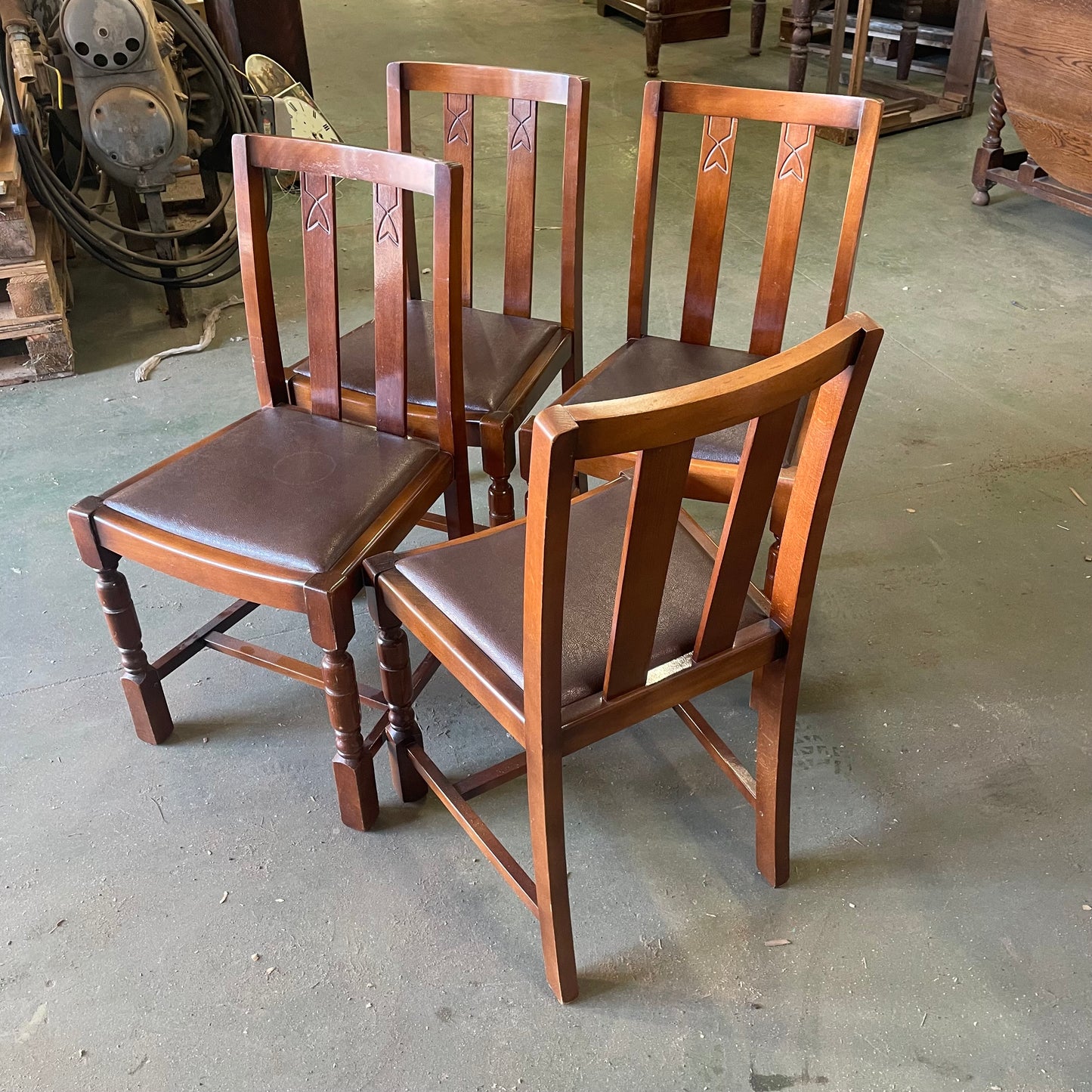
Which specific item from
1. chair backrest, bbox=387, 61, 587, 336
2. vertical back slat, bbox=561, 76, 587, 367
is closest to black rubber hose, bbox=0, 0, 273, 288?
A: chair backrest, bbox=387, 61, 587, 336

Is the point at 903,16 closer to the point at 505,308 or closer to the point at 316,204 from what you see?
the point at 505,308

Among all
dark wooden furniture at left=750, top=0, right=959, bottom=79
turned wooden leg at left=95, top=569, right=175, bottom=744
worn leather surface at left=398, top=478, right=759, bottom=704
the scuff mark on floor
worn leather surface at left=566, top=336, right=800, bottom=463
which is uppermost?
dark wooden furniture at left=750, top=0, right=959, bottom=79

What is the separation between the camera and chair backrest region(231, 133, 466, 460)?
1552 mm

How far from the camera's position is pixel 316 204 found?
1656mm

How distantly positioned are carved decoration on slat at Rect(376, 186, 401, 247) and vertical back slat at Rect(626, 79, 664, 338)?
20.8 inches

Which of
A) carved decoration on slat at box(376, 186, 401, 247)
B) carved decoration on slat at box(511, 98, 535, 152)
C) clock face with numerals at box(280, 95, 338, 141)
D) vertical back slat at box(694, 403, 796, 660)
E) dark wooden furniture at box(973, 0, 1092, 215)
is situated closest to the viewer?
vertical back slat at box(694, 403, 796, 660)

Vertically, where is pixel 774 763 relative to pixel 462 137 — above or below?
below

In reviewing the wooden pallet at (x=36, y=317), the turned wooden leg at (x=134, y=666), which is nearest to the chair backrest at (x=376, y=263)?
the turned wooden leg at (x=134, y=666)

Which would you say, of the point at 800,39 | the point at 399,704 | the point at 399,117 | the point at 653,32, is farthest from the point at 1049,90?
the point at 399,704

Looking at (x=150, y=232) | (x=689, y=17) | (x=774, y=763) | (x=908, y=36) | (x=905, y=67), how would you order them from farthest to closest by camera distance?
(x=689, y=17) → (x=905, y=67) → (x=908, y=36) → (x=150, y=232) → (x=774, y=763)

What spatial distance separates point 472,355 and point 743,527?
0.96 metres

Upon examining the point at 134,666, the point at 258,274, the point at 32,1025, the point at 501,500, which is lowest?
the point at 32,1025

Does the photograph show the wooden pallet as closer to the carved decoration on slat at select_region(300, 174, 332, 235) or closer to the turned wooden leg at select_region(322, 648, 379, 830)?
the carved decoration on slat at select_region(300, 174, 332, 235)

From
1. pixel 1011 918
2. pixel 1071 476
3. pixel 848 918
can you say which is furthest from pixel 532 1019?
pixel 1071 476
